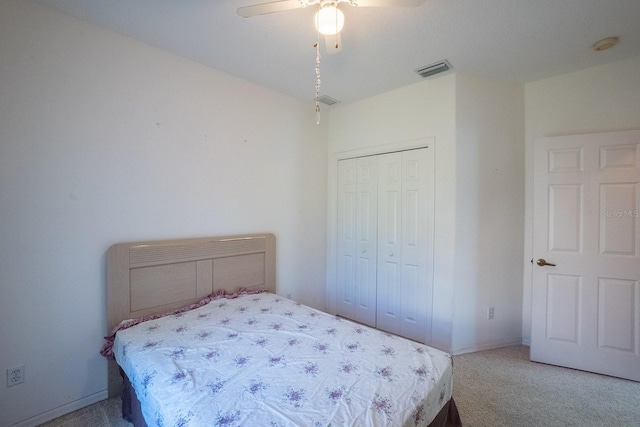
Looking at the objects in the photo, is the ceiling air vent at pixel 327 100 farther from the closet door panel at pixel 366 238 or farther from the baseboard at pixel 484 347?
the baseboard at pixel 484 347

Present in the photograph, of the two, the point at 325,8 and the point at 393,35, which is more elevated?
the point at 393,35

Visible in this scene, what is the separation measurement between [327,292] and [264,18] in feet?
9.59

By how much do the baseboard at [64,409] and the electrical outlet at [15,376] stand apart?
0.25 meters

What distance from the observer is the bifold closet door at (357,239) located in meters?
3.10

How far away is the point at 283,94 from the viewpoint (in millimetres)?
2971

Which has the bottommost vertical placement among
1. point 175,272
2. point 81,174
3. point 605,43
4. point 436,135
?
point 175,272

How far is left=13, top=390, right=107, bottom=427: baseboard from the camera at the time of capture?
1630 millimetres

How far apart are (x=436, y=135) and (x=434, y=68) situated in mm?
586

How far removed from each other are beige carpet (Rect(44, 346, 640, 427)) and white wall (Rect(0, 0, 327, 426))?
0.47 meters

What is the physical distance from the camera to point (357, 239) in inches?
127

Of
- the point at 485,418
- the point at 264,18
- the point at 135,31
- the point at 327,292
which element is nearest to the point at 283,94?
the point at 264,18

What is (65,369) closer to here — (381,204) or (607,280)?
(381,204)

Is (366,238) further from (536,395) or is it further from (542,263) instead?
(536,395)

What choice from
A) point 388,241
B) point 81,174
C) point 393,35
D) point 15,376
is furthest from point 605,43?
point 15,376
